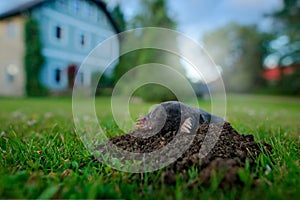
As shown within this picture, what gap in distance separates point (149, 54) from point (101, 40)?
5.75m

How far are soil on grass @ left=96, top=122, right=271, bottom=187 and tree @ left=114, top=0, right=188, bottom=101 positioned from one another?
6.20 m

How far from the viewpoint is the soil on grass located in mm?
1105

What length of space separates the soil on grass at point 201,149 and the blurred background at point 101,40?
1.60ft

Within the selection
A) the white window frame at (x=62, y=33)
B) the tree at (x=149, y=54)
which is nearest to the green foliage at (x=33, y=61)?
the tree at (x=149, y=54)

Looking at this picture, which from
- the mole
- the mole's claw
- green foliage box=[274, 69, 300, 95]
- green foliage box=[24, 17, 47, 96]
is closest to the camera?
the mole's claw

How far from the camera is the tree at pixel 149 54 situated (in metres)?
9.82

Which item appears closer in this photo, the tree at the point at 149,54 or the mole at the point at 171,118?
the mole at the point at 171,118

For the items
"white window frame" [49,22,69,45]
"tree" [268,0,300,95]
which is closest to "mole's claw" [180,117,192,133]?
"white window frame" [49,22,69,45]

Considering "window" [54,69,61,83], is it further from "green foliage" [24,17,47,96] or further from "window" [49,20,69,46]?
"window" [49,20,69,46]

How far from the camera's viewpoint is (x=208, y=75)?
6.33 ft

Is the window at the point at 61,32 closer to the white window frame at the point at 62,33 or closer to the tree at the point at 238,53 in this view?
the white window frame at the point at 62,33

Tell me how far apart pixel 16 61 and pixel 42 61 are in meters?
1.78

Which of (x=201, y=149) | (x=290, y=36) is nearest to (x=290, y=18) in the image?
(x=290, y=36)

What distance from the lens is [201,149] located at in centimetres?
136
